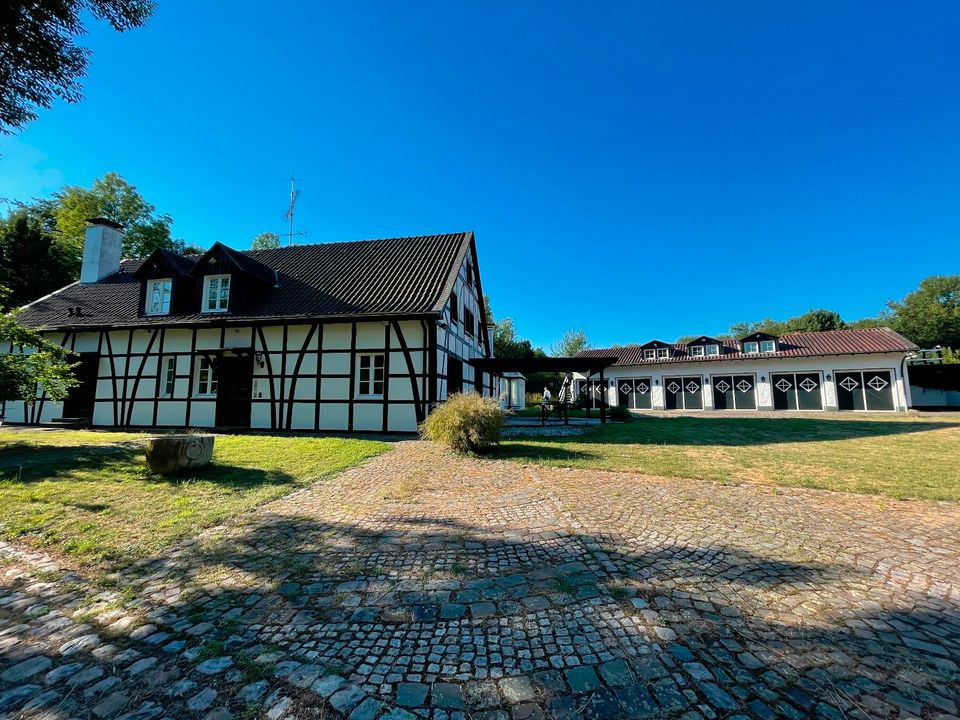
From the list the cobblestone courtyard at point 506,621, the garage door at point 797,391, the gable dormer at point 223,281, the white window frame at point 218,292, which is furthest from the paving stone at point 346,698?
the garage door at point 797,391

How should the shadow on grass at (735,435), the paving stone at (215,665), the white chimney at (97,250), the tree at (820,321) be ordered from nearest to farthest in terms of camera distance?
1. the paving stone at (215,665)
2. the shadow on grass at (735,435)
3. the white chimney at (97,250)
4. the tree at (820,321)

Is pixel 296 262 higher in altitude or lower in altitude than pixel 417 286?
higher

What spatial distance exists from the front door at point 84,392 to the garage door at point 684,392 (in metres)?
29.5

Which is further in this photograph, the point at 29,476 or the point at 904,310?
the point at 904,310

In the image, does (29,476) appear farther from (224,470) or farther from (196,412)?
(196,412)

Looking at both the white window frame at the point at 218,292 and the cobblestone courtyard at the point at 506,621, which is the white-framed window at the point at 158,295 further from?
the cobblestone courtyard at the point at 506,621

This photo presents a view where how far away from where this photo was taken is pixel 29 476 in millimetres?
5965

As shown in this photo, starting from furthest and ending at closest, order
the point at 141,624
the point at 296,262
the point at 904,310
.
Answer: the point at 904,310
the point at 296,262
the point at 141,624

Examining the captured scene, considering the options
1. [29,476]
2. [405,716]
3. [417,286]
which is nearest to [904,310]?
[417,286]

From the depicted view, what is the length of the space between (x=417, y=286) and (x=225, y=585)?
10572 mm

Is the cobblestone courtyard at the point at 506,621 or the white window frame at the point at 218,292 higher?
the white window frame at the point at 218,292

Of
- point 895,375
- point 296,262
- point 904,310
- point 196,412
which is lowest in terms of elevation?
point 196,412

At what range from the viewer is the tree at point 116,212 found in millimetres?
25203

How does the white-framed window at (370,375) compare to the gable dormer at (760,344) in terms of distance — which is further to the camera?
the gable dormer at (760,344)
